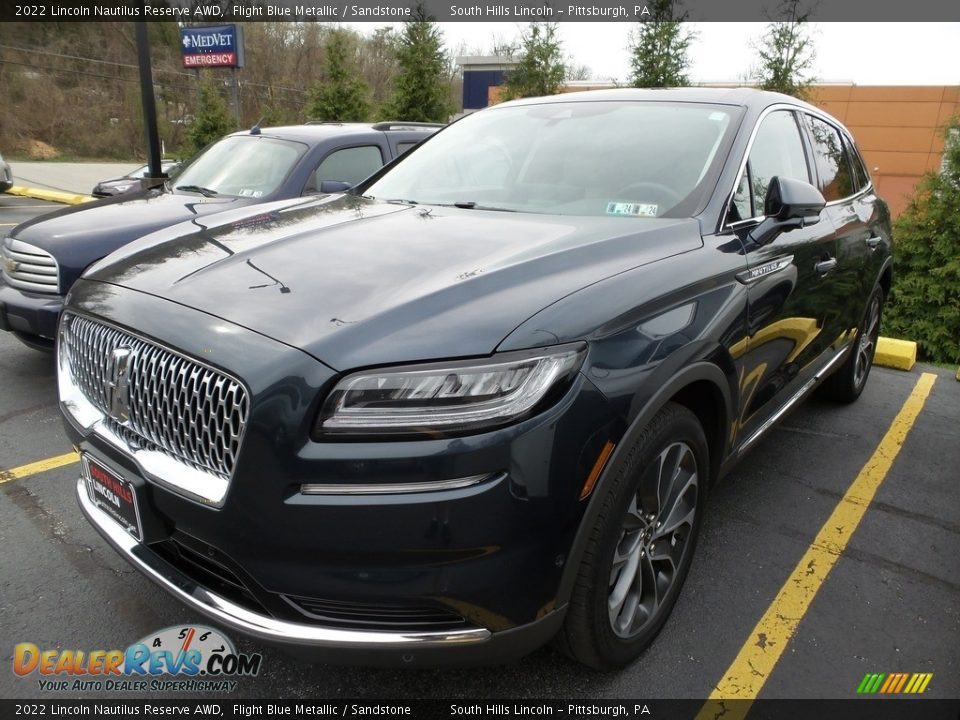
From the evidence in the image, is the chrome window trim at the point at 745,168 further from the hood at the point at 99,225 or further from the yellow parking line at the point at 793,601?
the hood at the point at 99,225

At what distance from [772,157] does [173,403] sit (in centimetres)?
261

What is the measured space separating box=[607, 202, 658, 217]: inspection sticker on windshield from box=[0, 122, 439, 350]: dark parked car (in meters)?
1.87

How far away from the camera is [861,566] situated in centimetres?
292

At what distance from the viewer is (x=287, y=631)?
1702 millimetres

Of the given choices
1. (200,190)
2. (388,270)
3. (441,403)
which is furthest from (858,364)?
Result: (200,190)

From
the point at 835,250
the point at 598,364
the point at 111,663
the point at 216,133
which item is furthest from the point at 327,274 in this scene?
the point at 216,133

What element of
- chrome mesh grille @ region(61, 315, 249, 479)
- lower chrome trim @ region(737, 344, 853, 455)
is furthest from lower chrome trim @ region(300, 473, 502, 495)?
lower chrome trim @ region(737, 344, 853, 455)

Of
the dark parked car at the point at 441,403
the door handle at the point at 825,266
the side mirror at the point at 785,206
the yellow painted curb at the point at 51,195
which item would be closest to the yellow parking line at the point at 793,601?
the dark parked car at the point at 441,403

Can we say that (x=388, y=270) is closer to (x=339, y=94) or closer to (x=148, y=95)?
(x=148, y=95)

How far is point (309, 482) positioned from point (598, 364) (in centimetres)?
75

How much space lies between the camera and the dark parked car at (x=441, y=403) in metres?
1.61

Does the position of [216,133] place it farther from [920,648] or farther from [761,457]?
[920,648]

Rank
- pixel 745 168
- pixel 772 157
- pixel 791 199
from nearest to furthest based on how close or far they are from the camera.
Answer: pixel 791 199
pixel 745 168
pixel 772 157

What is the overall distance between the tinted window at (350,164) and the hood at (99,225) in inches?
35.8
